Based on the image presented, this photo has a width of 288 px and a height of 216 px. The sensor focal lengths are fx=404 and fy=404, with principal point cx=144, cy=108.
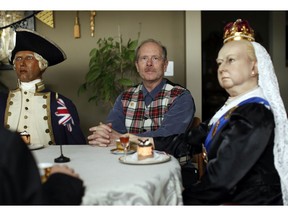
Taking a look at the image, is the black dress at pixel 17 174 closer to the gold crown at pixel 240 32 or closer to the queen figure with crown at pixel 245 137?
the queen figure with crown at pixel 245 137

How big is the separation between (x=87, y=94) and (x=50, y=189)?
135 inches

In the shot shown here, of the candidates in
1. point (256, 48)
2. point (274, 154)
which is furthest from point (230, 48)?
point (274, 154)

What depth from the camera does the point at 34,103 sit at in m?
3.16

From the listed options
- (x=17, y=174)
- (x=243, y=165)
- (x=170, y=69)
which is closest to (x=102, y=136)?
(x=243, y=165)

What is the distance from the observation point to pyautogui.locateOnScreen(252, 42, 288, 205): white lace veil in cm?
205

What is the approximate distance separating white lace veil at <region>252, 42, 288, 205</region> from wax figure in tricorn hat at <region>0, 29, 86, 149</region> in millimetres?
1546

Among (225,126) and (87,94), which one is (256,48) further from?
(87,94)

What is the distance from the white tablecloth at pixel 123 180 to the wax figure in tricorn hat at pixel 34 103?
0.72m

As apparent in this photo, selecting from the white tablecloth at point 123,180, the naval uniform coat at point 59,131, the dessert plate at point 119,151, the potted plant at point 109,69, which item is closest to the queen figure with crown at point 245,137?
the white tablecloth at point 123,180

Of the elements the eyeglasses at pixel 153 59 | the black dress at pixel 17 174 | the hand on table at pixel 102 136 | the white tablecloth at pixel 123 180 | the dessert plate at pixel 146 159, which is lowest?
the white tablecloth at pixel 123 180

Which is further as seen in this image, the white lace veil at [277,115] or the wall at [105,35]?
the wall at [105,35]

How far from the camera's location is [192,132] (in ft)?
8.52

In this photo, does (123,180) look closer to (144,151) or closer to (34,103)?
(144,151)

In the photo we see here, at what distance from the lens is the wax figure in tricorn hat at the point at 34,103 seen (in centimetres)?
311
